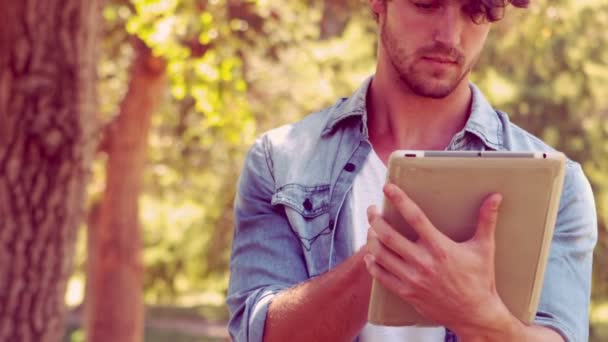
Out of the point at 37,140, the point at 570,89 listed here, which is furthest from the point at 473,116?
the point at 570,89

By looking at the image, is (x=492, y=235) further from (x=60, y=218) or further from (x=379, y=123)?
(x=60, y=218)

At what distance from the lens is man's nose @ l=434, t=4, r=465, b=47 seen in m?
2.69

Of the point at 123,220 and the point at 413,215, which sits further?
the point at 123,220

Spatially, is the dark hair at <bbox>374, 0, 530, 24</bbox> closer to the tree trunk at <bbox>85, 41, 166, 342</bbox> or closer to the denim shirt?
the denim shirt

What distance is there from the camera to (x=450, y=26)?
2.70 metres

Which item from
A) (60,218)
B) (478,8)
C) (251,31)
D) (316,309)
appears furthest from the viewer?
(251,31)

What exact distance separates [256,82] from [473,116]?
34.3 feet

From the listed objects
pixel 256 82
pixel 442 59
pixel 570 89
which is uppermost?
pixel 570 89

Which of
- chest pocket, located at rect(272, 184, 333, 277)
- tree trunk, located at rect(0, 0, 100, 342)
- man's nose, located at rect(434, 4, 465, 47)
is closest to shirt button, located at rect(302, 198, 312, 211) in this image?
chest pocket, located at rect(272, 184, 333, 277)

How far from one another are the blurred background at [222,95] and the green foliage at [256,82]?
0.02m

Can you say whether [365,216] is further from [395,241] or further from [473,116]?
[395,241]

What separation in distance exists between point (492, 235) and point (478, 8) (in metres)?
0.66

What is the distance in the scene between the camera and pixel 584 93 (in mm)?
16781

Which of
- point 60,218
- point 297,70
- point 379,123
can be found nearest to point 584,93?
point 297,70
